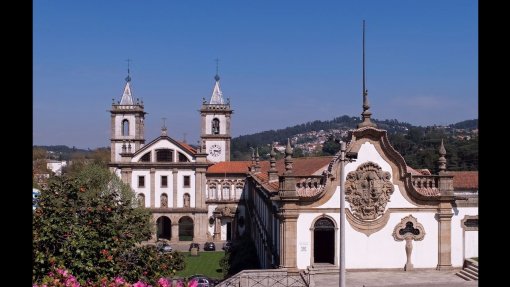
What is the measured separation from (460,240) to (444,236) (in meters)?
0.91

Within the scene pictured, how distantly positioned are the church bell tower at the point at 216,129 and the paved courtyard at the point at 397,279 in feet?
146

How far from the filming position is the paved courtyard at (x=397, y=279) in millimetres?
21078

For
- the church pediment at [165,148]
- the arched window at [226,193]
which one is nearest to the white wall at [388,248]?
the church pediment at [165,148]

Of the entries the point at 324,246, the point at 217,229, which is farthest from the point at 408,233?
the point at 217,229

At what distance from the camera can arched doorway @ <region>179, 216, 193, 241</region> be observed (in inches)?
2394

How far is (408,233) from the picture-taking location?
23.5 m

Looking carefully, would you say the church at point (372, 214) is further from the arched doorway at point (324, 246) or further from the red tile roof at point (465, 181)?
the red tile roof at point (465, 181)

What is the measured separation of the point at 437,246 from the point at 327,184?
5.74 m

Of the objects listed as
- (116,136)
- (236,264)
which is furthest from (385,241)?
(116,136)

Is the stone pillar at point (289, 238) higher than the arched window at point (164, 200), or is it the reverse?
the stone pillar at point (289, 238)

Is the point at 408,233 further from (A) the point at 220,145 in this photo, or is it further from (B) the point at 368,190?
(A) the point at 220,145

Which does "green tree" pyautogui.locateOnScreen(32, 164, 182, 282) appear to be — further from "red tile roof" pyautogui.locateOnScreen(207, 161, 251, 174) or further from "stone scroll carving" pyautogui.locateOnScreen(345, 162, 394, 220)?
"red tile roof" pyautogui.locateOnScreen(207, 161, 251, 174)

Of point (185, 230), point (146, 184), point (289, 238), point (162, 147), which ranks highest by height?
point (162, 147)
